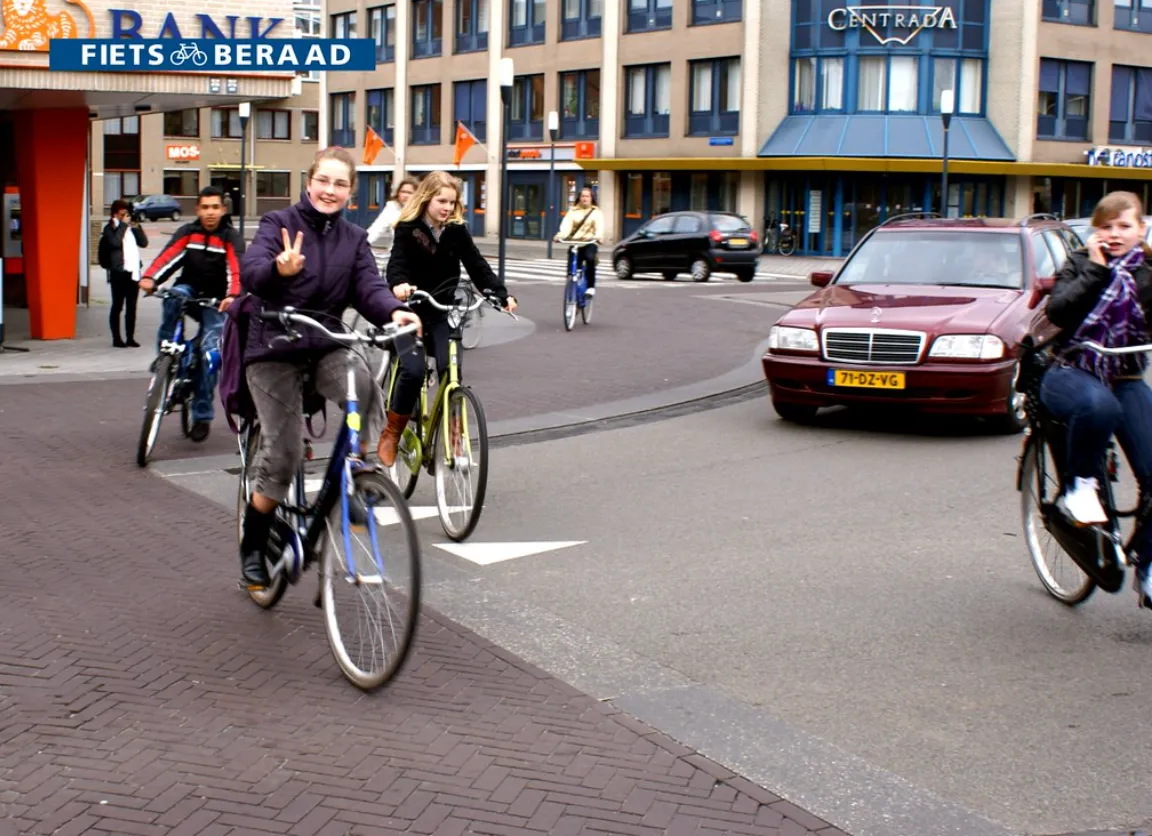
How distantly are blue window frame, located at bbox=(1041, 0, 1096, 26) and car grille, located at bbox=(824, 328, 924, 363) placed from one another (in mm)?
39508

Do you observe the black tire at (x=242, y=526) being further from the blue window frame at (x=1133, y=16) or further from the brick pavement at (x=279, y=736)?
the blue window frame at (x=1133, y=16)

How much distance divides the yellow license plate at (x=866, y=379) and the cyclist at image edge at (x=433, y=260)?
341 cm

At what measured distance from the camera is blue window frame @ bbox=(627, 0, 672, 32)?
4991 cm

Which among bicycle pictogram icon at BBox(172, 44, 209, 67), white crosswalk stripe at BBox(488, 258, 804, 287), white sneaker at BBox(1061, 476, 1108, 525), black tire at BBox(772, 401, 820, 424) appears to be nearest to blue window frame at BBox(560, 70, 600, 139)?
white crosswalk stripe at BBox(488, 258, 804, 287)

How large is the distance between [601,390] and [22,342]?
7.45 m

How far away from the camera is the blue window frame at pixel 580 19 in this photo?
172 feet

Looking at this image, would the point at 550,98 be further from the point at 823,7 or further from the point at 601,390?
the point at 601,390

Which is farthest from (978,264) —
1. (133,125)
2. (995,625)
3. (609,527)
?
(133,125)

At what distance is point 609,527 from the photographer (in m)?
7.95

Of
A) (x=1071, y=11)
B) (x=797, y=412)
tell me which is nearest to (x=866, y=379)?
(x=797, y=412)

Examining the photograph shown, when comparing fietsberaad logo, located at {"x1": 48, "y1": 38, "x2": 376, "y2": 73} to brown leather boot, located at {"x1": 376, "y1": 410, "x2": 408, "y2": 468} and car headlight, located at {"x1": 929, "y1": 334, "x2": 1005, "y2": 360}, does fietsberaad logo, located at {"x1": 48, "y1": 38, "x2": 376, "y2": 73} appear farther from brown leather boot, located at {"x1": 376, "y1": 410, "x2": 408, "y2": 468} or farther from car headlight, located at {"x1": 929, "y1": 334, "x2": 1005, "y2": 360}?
brown leather boot, located at {"x1": 376, "y1": 410, "x2": 408, "y2": 468}

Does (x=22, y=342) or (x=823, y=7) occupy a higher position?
→ (x=823, y=7)

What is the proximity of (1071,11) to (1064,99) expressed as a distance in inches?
106

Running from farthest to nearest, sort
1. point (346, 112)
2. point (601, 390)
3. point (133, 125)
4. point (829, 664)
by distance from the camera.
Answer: point (133, 125), point (346, 112), point (601, 390), point (829, 664)
